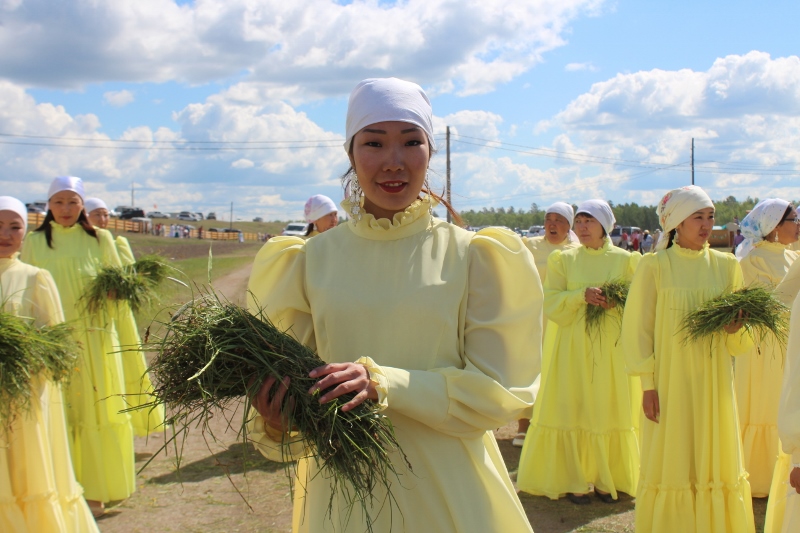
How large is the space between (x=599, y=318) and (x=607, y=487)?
1.49m

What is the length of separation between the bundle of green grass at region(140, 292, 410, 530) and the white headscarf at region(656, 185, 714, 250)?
3711 mm

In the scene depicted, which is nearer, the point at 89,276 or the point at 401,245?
the point at 401,245

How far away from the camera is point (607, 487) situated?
6781mm

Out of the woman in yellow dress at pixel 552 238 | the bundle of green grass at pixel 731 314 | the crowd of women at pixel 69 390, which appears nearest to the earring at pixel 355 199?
the crowd of women at pixel 69 390

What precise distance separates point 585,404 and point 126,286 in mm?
4352

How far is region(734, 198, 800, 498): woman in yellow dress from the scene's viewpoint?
22.9 ft

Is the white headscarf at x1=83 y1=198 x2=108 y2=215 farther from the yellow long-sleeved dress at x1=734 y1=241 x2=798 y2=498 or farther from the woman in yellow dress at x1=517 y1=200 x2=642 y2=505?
the yellow long-sleeved dress at x1=734 y1=241 x2=798 y2=498

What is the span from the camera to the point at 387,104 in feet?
8.28

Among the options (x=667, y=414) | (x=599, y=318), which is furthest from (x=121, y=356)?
(x=667, y=414)

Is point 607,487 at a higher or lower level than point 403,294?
lower

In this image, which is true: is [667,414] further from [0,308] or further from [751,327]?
[0,308]

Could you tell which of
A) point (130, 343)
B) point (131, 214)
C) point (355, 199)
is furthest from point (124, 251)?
point (131, 214)

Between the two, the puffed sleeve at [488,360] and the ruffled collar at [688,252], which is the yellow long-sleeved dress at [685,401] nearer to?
the ruffled collar at [688,252]

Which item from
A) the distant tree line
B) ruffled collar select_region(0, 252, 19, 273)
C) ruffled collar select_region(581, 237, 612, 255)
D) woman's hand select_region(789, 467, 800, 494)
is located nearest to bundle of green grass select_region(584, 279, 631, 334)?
ruffled collar select_region(581, 237, 612, 255)
